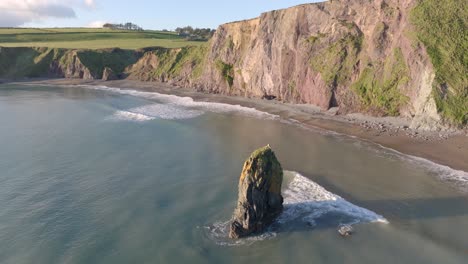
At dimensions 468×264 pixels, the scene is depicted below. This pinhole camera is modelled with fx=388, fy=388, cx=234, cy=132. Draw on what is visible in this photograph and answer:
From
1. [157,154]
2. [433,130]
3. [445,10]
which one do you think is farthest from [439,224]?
[445,10]

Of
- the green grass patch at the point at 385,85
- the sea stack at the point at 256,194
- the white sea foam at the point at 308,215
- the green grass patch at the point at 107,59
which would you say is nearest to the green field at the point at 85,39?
the green grass patch at the point at 107,59

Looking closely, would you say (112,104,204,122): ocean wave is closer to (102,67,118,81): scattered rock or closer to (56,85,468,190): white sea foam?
(56,85,468,190): white sea foam

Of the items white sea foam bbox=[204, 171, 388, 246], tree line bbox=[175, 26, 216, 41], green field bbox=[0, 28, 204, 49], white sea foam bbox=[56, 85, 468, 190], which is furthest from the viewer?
tree line bbox=[175, 26, 216, 41]

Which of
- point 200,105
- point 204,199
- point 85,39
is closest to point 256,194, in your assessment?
point 204,199

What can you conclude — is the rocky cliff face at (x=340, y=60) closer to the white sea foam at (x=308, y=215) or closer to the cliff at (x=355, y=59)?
the cliff at (x=355, y=59)

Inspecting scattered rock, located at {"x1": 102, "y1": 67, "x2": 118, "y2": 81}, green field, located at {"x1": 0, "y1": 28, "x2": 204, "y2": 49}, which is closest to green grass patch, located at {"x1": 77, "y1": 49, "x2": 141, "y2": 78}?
scattered rock, located at {"x1": 102, "y1": 67, "x2": 118, "y2": 81}

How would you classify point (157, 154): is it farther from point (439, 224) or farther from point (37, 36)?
point (37, 36)

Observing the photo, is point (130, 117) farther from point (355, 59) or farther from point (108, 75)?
point (108, 75)
